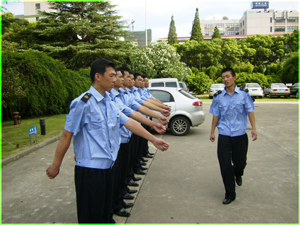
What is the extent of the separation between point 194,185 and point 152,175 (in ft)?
3.06

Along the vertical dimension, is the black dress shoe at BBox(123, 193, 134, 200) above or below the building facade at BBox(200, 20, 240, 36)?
below

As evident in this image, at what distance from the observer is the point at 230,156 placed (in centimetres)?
417

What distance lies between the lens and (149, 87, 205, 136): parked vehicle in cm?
935

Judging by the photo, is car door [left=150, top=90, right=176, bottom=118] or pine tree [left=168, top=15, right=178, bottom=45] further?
pine tree [left=168, top=15, right=178, bottom=45]

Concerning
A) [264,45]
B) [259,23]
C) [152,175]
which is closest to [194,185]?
[152,175]

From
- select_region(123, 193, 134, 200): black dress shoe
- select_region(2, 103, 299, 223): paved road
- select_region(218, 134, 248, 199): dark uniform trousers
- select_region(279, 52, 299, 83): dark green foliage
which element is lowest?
select_region(2, 103, 299, 223): paved road

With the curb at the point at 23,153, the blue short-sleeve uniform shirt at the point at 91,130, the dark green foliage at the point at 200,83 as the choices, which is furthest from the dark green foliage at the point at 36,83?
the dark green foliage at the point at 200,83

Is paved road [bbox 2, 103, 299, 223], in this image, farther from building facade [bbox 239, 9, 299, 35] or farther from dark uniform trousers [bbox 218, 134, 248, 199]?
building facade [bbox 239, 9, 299, 35]

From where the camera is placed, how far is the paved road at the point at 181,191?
11.9ft

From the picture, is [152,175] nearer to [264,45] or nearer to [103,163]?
[103,163]

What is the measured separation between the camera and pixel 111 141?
271 cm

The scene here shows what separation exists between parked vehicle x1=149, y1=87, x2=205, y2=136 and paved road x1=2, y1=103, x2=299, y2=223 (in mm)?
2159

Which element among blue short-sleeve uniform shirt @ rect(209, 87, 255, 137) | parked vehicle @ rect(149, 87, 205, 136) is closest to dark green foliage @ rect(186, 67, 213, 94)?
parked vehicle @ rect(149, 87, 205, 136)

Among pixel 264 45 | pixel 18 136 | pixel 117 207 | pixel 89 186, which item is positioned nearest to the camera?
pixel 89 186
